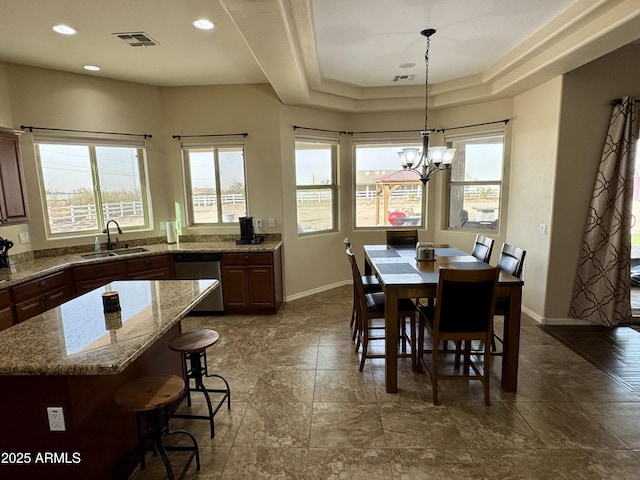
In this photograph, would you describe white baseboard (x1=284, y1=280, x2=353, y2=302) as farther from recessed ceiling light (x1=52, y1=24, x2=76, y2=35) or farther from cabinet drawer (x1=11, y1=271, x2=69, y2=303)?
recessed ceiling light (x1=52, y1=24, x2=76, y2=35)

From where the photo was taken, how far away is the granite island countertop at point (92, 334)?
1.41m

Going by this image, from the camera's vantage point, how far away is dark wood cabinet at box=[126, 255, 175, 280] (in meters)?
4.07

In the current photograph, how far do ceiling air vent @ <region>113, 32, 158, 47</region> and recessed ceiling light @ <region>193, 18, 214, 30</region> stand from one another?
Result: 525 millimetres

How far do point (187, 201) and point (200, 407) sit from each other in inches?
120

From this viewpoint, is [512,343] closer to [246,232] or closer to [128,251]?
[246,232]

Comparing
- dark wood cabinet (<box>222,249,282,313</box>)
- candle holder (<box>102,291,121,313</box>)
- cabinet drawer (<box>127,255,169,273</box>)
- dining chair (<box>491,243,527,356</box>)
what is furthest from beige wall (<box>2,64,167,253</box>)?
dining chair (<box>491,243,527,356</box>)

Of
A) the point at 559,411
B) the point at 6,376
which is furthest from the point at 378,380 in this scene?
the point at 6,376

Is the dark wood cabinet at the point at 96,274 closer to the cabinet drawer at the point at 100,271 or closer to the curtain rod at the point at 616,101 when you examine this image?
the cabinet drawer at the point at 100,271

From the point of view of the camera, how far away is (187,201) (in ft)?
16.0

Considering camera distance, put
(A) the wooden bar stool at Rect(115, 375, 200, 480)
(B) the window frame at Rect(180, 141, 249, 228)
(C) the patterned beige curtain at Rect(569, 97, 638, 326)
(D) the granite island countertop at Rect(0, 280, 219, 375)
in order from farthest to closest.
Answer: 1. (B) the window frame at Rect(180, 141, 249, 228)
2. (C) the patterned beige curtain at Rect(569, 97, 638, 326)
3. (A) the wooden bar stool at Rect(115, 375, 200, 480)
4. (D) the granite island countertop at Rect(0, 280, 219, 375)


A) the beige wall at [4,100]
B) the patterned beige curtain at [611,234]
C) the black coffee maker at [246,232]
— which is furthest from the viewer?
the black coffee maker at [246,232]

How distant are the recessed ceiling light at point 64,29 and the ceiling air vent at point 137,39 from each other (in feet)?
1.08

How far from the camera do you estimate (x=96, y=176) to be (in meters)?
4.40

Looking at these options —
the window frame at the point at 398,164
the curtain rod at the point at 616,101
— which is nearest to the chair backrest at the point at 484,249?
the window frame at the point at 398,164
